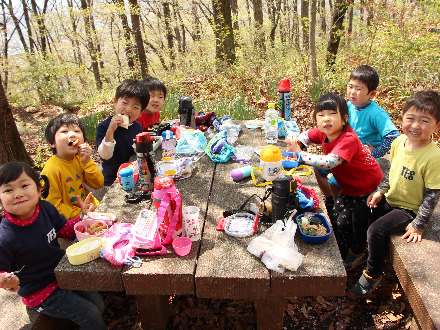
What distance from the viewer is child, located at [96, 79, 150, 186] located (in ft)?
8.98

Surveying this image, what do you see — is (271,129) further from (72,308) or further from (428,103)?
(72,308)

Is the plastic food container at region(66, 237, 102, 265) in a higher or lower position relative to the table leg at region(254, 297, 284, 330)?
higher

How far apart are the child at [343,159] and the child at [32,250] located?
1812 mm

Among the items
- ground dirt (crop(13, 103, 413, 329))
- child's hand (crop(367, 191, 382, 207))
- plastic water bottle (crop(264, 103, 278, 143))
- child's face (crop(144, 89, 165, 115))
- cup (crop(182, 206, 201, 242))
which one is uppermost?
child's face (crop(144, 89, 165, 115))

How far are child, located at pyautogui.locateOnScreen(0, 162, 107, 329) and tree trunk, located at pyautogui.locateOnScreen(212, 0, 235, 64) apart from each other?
7661 mm

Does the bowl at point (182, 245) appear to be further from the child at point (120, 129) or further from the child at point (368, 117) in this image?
the child at point (368, 117)

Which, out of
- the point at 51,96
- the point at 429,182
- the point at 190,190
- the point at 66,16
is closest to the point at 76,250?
the point at 190,190

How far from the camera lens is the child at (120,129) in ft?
8.98

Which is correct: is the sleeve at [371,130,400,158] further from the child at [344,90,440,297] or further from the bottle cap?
the bottle cap

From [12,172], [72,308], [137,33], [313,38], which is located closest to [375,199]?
[72,308]

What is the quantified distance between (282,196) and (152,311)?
1.17 meters

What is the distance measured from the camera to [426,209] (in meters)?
2.01

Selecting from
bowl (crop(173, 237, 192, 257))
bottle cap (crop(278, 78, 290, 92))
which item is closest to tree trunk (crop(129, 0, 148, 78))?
bottle cap (crop(278, 78, 290, 92))

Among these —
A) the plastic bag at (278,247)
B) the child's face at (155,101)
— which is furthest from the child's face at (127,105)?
the plastic bag at (278,247)
